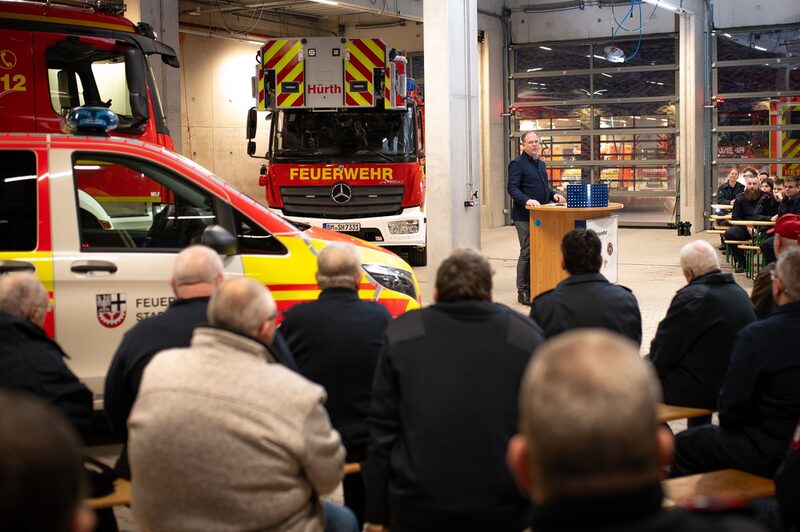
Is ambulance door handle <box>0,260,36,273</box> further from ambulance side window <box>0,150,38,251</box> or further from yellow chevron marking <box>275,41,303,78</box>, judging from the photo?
yellow chevron marking <box>275,41,303,78</box>

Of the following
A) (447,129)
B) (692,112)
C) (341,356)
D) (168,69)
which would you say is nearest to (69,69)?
(447,129)

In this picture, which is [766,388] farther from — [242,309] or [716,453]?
[242,309]

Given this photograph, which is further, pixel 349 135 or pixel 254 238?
pixel 349 135

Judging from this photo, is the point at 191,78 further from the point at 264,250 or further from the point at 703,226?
the point at 264,250

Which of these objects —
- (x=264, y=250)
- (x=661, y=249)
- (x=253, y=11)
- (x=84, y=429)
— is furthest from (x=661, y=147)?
(x=84, y=429)

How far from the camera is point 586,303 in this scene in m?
5.35

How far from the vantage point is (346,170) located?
46.1ft

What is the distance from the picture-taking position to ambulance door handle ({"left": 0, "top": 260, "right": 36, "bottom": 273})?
573 cm

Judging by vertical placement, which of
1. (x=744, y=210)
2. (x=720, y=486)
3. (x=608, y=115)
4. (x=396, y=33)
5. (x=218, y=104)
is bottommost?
(x=720, y=486)

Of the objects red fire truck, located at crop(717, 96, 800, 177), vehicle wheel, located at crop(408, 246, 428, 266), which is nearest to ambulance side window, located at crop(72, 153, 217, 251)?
vehicle wheel, located at crop(408, 246, 428, 266)

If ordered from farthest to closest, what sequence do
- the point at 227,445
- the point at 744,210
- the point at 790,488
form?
1. the point at 744,210
2. the point at 790,488
3. the point at 227,445

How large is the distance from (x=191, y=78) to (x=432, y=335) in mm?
19733

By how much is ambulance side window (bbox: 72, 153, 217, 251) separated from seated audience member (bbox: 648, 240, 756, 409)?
9.20 ft

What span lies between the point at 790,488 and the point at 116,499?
2.36 m
